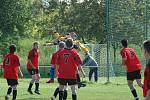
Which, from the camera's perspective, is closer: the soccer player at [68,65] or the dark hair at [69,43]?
the dark hair at [69,43]

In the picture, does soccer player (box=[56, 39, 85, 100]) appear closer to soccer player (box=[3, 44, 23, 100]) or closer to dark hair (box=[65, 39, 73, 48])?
dark hair (box=[65, 39, 73, 48])

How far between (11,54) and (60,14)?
40863 mm

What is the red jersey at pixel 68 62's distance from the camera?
46.5 feet

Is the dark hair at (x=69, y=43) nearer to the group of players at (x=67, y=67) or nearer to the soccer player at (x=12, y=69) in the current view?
the group of players at (x=67, y=67)

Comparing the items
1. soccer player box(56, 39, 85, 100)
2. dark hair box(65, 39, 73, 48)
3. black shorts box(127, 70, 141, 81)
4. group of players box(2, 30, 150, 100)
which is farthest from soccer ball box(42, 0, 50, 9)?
dark hair box(65, 39, 73, 48)

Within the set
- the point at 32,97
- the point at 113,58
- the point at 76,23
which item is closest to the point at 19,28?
the point at 76,23

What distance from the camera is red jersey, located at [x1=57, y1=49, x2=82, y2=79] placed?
14164 millimetres

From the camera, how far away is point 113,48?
2830cm

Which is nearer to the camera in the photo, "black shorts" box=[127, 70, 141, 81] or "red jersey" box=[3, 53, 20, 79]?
"red jersey" box=[3, 53, 20, 79]

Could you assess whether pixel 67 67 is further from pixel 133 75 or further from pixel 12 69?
pixel 133 75

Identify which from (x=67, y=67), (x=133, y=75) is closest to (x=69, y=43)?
(x=67, y=67)

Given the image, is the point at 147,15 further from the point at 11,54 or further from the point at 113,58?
the point at 11,54

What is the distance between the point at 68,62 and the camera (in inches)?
559

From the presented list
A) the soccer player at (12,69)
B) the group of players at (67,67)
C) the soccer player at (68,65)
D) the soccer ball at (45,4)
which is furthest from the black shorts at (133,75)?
the soccer ball at (45,4)
